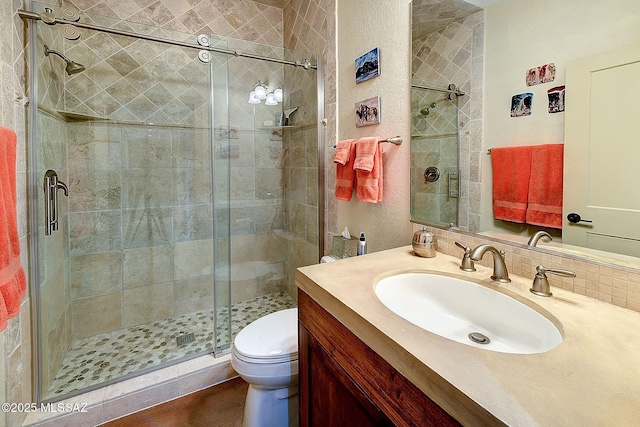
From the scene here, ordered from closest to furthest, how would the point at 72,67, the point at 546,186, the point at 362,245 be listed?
the point at 546,186, the point at 362,245, the point at 72,67

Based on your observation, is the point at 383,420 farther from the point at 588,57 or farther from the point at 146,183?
the point at 146,183

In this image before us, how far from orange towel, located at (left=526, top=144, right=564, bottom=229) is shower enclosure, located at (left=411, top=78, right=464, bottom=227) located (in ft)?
0.90

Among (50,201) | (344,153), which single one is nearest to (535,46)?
(344,153)

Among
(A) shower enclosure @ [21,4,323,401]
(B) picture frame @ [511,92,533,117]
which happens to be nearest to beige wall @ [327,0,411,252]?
(A) shower enclosure @ [21,4,323,401]

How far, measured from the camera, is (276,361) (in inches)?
47.1

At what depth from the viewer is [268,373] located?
46.8 inches

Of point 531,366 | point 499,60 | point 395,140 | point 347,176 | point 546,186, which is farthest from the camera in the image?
point 347,176

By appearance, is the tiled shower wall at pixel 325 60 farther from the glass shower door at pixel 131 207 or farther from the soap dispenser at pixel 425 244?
the soap dispenser at pixel 425 244

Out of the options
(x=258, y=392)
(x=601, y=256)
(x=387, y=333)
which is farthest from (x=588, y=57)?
(x=258, y=392)

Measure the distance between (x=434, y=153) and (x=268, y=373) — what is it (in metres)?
1.14

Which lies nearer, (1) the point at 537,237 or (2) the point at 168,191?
(1) the point at 537,237

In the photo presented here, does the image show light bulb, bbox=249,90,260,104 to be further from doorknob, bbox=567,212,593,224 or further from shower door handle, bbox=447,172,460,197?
doorknob, bbox=567,212,593,224

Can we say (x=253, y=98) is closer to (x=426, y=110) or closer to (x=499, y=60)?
(x=426, y=110)

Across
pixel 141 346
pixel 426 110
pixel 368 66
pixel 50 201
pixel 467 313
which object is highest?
pixel 368 66
